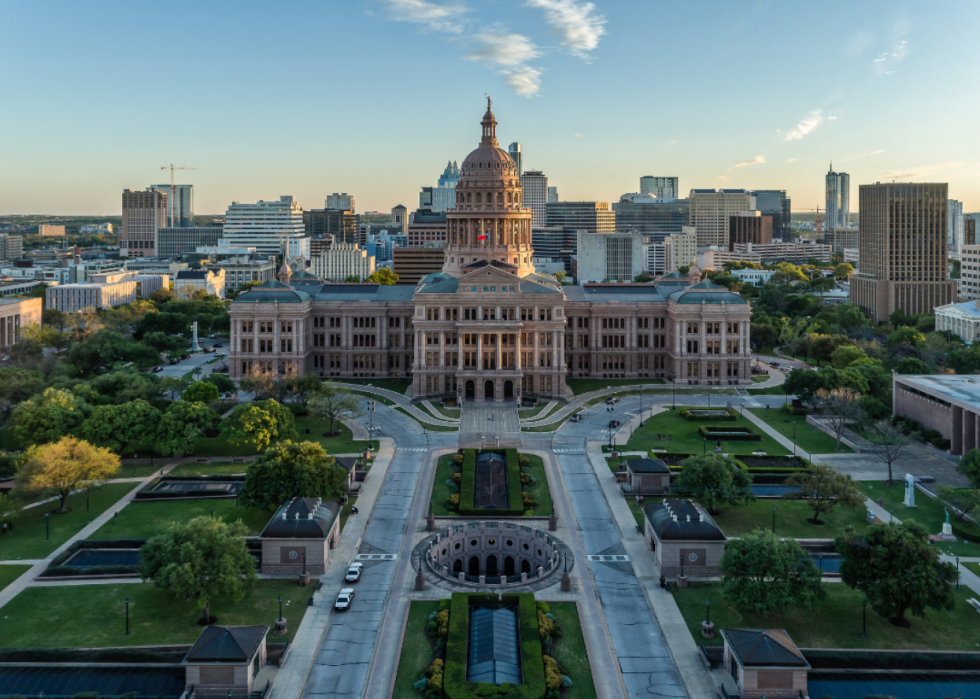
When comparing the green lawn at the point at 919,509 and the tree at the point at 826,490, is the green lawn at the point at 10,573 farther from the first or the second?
the green lawn at the point at 919,509

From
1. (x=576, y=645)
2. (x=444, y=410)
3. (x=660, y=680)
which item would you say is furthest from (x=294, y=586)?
(x=444, y=410)

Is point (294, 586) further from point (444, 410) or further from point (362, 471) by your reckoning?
point (444, 410)

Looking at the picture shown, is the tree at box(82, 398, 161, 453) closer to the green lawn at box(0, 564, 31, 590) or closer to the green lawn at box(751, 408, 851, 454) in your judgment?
the green lawn at box(0, 564, 31, 590)

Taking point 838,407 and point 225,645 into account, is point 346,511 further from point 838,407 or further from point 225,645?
point 838,407

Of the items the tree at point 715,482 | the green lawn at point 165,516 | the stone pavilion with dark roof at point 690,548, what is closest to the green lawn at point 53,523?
the green lawn at point 165,516

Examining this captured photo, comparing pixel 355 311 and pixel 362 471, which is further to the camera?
pixel 355 311
